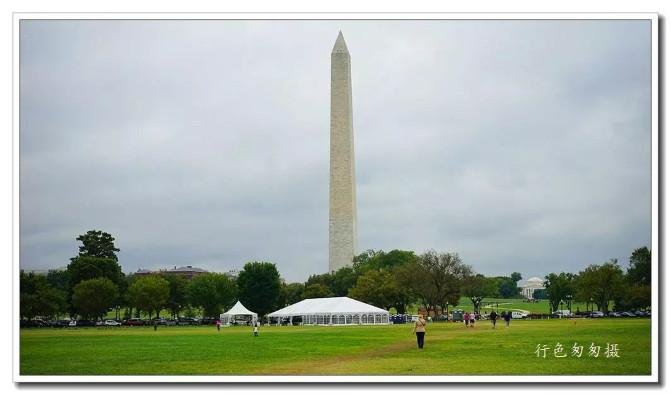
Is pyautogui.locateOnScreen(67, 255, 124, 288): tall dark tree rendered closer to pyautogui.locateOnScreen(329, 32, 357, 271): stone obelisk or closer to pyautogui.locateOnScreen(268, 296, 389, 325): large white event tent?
pyautogui.locateOnScreen(268, 296, 389, 325): large white event tent

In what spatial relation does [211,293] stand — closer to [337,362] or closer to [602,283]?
[602,283]

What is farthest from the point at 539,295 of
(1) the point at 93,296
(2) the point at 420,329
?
(2) the point at 420,329

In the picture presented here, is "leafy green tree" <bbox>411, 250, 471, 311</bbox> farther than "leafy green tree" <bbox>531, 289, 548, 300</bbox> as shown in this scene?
No

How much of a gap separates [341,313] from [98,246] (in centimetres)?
2384

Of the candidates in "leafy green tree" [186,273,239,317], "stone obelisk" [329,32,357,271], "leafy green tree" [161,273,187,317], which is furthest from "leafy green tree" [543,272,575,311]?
"leafy green tree" [161,273,187,317]

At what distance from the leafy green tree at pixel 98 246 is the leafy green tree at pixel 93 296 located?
23.3ft

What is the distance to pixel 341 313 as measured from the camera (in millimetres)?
61219

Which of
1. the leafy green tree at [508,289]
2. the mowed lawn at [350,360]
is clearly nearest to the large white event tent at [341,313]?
the mowed lawn at [350,360]

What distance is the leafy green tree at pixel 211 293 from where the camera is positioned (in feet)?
246

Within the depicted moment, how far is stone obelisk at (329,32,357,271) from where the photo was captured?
7875cm

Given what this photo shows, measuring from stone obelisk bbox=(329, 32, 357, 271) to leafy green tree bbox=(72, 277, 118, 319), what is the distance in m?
25.2
